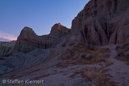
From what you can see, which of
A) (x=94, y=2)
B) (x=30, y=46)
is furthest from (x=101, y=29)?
(x=30, y=46)

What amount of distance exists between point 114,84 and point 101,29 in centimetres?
1824

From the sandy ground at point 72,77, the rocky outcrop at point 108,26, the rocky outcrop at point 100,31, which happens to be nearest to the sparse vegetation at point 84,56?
the sandy ground at point 72,77

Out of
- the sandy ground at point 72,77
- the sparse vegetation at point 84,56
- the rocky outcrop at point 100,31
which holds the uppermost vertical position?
the rocky outcrop at point 100,31

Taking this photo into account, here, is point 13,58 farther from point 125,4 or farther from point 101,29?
point 125,4

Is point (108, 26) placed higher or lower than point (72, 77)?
higher

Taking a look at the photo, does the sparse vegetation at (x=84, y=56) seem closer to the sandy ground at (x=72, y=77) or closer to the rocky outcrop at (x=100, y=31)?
the sandy ground at (x=72, y=77)

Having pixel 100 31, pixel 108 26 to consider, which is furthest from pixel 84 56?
pixel 108 26

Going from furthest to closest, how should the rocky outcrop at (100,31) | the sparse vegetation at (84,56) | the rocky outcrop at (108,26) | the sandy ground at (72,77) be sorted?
the rocky outcrop at (100,31), the rocky outcrop at (108,26), the sparse vegetation at (84,56), the sandy ground at (72,77)

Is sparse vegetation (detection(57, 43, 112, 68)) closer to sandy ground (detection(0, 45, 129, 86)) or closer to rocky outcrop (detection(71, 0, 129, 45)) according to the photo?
sandy ground (detection(0, 45, 129, 86))

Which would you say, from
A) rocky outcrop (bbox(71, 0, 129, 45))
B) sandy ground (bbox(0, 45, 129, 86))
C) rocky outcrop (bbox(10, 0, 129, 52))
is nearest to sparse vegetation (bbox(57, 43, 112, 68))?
sandy ground (bbox(0, 45, 129, 86))

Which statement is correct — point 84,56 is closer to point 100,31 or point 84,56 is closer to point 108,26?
point 100,31

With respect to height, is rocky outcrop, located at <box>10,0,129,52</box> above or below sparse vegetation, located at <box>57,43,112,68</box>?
above

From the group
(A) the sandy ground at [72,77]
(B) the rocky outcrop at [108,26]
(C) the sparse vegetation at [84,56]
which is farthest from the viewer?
(B) the rocky outcrop at [108,26]

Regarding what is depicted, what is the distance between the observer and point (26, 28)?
2309cm
